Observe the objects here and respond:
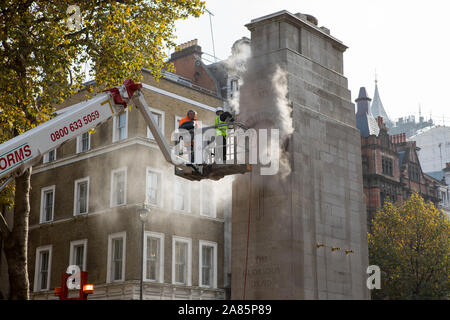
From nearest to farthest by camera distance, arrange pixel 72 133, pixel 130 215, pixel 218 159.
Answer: pixel 72 133
pixel 218 159
pixel 130 215

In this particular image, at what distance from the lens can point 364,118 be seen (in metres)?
69.4

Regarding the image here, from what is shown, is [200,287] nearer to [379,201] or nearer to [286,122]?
[286,122]

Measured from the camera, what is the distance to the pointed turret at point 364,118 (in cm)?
6856

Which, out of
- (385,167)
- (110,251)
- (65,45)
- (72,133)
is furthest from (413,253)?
(72,133)

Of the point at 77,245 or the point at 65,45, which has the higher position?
the point at 65,45

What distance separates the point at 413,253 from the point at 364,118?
82.6 feet

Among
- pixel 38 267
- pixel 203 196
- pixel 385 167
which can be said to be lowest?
pixel 38 267

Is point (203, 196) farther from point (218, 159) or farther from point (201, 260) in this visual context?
point (218, 159)

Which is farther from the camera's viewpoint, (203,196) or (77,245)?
(203,196)

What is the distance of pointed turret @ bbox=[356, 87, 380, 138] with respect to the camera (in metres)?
68.6

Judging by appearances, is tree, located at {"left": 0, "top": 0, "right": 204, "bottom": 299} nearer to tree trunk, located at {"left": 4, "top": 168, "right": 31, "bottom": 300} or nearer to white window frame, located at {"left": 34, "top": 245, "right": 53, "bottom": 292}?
tree trunk, located at {"left": 4, "top": 168, "right": 31, "bottom": 300}

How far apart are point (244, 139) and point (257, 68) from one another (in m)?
2.33
